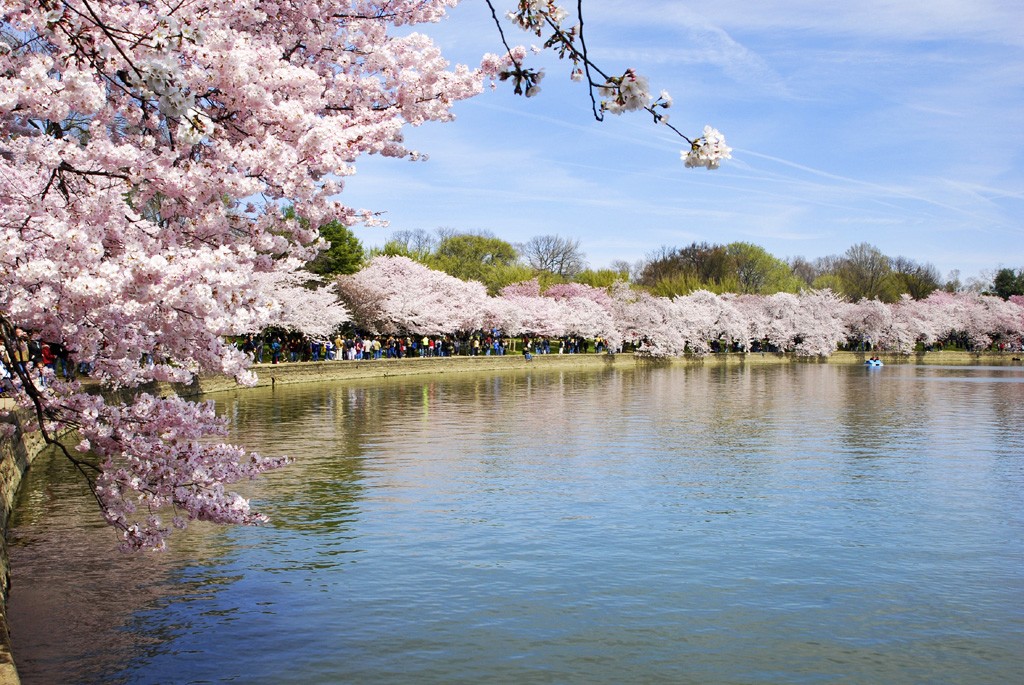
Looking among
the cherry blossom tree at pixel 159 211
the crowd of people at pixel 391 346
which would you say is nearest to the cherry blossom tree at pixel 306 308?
the crowd of people at pixel 391 346

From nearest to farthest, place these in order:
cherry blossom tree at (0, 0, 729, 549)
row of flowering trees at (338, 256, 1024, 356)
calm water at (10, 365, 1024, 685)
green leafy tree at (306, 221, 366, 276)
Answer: cherry blossom tree at (0, 0, 729, 549)
calm water at (10, 365, 1024, 685)
green leafy tree at (306, 221, 366, 276)
row of flowering trees at (338, 256, 1024, 356)

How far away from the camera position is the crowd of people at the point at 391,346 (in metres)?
53.4

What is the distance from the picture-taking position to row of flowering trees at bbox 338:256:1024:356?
66.5 m

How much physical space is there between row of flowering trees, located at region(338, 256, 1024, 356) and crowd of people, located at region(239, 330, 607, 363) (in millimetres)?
1268

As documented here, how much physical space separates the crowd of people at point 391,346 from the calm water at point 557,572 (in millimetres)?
24453

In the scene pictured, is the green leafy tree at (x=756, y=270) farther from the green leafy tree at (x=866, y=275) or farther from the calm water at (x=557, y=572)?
the calm water at (x=557, y=572)

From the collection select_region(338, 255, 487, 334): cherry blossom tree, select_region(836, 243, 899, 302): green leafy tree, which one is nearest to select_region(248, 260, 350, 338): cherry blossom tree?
select_region(338, 255, 487, 334): cherry blossom tree

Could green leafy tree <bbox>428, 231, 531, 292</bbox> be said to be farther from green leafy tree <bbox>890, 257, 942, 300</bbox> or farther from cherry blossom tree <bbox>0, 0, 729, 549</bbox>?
cherry blossom tree <bbox>0, 0, 729, 549</bbox>

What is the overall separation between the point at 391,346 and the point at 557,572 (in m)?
51.2

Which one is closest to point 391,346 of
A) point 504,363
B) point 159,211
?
point 504,363

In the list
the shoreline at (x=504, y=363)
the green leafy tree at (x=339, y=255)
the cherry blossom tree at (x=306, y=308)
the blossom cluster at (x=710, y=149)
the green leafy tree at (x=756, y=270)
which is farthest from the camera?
the green leafy tree at (x=756, y=270)

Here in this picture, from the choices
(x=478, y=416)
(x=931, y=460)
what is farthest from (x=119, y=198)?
(x=478, y=416)

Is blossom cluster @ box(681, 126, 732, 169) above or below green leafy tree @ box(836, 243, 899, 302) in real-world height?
below

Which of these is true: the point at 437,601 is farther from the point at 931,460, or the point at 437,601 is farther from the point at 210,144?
the point at 931,460
